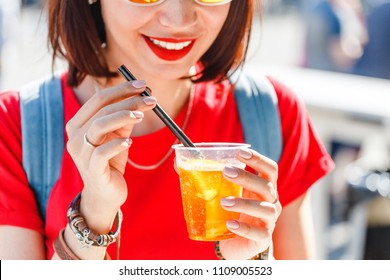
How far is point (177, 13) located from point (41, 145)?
0.48 meters

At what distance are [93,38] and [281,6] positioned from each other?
64.3ft

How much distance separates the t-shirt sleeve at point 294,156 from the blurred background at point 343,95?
0.29 metres

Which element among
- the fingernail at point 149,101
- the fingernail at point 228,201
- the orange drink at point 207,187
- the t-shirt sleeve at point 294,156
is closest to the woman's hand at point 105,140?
the fingernail at point 149,101

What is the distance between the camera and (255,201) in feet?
5.22

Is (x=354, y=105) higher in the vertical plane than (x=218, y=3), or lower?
lower

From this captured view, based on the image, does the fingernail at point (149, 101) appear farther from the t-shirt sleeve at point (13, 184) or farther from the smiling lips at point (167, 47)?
the t-shirt sleeve at point (13, 184)

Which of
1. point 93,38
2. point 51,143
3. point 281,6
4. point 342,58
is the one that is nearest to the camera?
point 51,143

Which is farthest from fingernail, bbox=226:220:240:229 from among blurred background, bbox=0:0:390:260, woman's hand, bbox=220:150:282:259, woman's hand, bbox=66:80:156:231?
blurred background, bbox=0:0:390:260

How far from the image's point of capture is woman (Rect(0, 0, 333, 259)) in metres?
1.60

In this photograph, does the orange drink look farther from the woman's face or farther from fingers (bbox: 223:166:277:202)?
the woman's face

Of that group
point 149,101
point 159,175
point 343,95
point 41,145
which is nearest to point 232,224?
point 149,101
